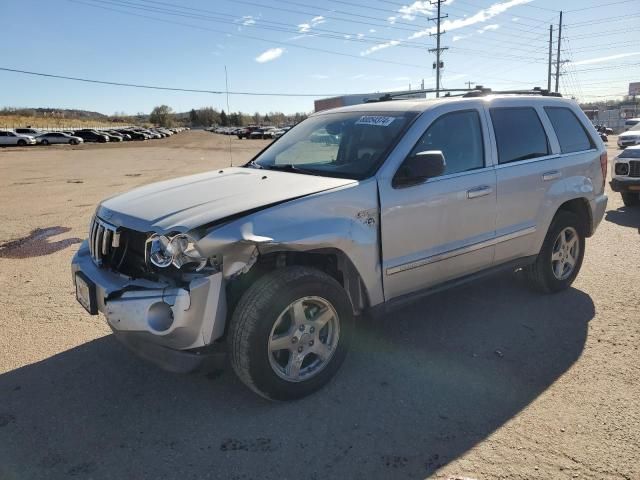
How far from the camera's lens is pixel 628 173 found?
9320mm

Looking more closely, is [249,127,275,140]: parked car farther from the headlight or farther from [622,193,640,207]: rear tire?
the headlight

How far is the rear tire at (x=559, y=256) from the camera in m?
4.85

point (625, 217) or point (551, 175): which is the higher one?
point (551, 175)

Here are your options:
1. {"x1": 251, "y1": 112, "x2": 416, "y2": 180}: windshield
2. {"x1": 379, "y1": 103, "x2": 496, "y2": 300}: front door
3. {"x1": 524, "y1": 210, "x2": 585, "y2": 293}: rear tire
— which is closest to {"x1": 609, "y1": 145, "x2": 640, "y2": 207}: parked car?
{"x1": 524, "y1": 210, "x2": 585, "y2": 293}: rear tire

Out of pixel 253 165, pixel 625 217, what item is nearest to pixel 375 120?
pixel 253 165

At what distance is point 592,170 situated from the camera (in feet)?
16.7

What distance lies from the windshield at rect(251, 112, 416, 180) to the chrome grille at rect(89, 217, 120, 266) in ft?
4.75

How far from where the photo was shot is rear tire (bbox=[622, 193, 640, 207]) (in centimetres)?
968

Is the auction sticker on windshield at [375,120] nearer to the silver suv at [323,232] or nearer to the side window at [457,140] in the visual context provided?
the silver suv at [323,232]

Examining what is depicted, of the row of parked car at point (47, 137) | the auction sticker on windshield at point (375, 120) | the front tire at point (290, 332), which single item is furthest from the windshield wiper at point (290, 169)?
the row of parked car at point (47, 137)

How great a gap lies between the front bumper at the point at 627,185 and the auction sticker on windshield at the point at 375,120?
7.32m

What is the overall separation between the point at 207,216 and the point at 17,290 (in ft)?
11.8

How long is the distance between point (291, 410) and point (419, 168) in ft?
5.87

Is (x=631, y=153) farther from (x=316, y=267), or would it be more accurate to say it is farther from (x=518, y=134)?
(x=316, y=267)
